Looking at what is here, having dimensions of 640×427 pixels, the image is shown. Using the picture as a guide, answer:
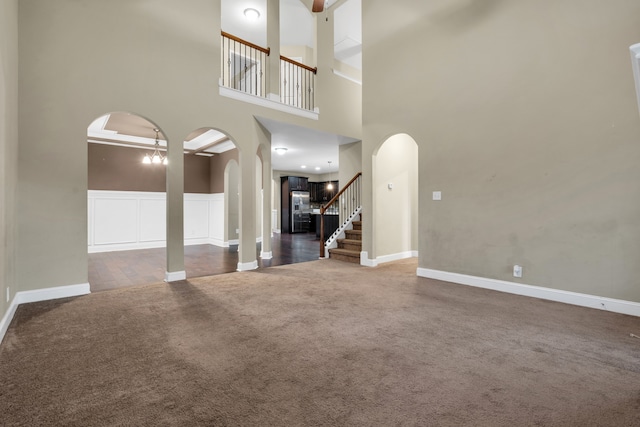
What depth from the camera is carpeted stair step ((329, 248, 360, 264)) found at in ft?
19.1

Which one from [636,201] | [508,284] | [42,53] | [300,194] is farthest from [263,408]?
[300,194]

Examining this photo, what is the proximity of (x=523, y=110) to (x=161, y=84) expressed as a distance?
15.3 ft

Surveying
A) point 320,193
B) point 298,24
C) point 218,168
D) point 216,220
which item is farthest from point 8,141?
point 320,193

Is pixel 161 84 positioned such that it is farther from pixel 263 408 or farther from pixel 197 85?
pixel 263 408

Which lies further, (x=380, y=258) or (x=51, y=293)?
(x=380, y=258)

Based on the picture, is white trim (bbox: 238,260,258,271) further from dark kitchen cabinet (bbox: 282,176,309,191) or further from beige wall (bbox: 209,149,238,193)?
dark kitchen cabinet (bbox: 282,176,309,191)

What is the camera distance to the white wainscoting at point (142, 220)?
707 cm

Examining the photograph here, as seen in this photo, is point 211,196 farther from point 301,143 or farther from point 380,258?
point 380,258

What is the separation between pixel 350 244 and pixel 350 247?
0.21 ft

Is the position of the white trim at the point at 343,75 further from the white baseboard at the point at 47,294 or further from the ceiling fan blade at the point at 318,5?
the white baseboard at the point at 47,294

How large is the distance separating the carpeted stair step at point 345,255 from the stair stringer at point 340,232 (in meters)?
0.13

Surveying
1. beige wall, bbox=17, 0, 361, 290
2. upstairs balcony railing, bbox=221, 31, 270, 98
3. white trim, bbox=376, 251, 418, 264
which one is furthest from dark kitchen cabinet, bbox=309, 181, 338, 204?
beige wall, bbox=17, 0, 361, 290

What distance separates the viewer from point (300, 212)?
489 inches

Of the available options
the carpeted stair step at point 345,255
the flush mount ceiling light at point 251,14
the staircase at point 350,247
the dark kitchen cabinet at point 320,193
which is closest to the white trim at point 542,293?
the carpeted stair step at point 345,255
